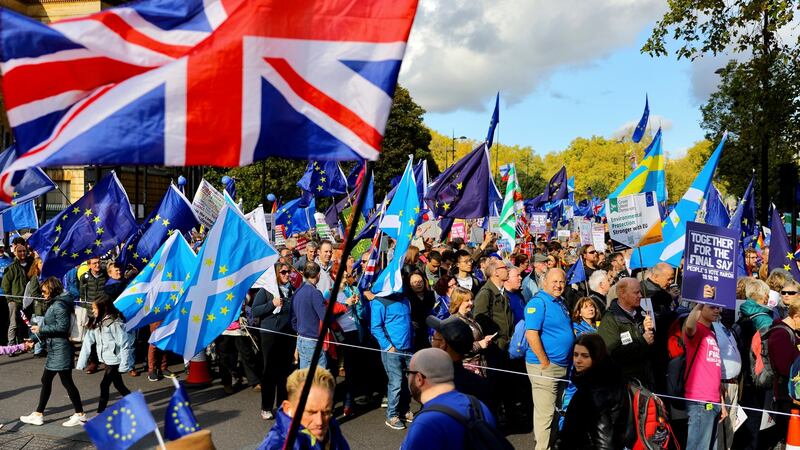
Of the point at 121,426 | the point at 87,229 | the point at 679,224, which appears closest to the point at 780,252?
the point at 679,224

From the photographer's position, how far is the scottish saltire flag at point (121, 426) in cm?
281

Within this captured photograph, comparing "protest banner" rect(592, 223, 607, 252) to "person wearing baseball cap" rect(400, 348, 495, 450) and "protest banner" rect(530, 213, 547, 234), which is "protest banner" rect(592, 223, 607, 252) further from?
"protest banner" rect(530, 213, 547, 234)

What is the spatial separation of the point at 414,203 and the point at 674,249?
2.97 meters

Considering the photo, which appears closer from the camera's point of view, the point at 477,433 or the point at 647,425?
the point at 477,433

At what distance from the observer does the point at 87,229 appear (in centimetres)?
1079

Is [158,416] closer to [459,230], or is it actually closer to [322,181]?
[459,230]

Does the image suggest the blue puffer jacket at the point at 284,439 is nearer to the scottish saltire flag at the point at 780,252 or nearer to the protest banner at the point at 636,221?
the protest banner at the point at 636,221

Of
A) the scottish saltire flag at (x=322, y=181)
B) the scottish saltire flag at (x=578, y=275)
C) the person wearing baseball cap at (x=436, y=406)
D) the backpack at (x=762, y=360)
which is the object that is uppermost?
the scottish saltire flag at (x=322, y=181)

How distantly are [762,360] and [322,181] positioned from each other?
14291mm

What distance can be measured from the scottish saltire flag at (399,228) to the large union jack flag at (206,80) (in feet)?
16.1

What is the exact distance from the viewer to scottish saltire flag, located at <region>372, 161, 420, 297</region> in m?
8.12

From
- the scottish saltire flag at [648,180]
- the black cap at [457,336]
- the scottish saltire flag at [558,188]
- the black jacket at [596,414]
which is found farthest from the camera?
the scottish saltire flag at [558,188]

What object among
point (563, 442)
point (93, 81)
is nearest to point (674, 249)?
point (563, 442)

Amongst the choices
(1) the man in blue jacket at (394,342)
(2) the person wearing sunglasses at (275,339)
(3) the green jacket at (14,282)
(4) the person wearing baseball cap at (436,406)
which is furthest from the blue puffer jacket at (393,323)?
(3) the green jacket at (14,282)
